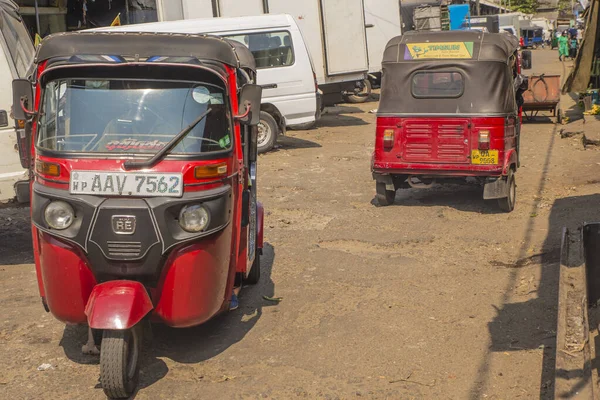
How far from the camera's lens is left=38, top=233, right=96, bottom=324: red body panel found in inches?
188

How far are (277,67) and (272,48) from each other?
38 cm

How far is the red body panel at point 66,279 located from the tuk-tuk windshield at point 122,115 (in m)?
0.66

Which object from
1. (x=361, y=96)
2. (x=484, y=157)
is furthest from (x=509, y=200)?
(x=361, y=96)

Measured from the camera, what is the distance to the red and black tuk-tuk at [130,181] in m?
4.71

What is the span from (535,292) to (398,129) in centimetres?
400

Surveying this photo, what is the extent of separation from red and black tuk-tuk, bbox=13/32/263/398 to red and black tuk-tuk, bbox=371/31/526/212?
5044 mm

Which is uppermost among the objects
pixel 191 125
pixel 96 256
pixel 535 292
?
pixel 191 125

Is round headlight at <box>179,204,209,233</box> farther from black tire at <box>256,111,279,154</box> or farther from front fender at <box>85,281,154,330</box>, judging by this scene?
black tire at <box>256,111,279,154</box>

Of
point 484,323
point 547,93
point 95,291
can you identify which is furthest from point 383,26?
point 95,291

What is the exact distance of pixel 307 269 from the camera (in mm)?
7551

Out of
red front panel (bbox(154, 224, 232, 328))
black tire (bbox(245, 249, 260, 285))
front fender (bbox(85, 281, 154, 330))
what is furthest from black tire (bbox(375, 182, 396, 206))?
front fender (bbox(85, 281, 154, 330))

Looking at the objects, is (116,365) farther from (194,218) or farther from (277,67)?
(277,67)

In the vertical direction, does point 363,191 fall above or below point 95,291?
below

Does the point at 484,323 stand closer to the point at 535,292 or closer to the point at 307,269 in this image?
the point at 535,292
